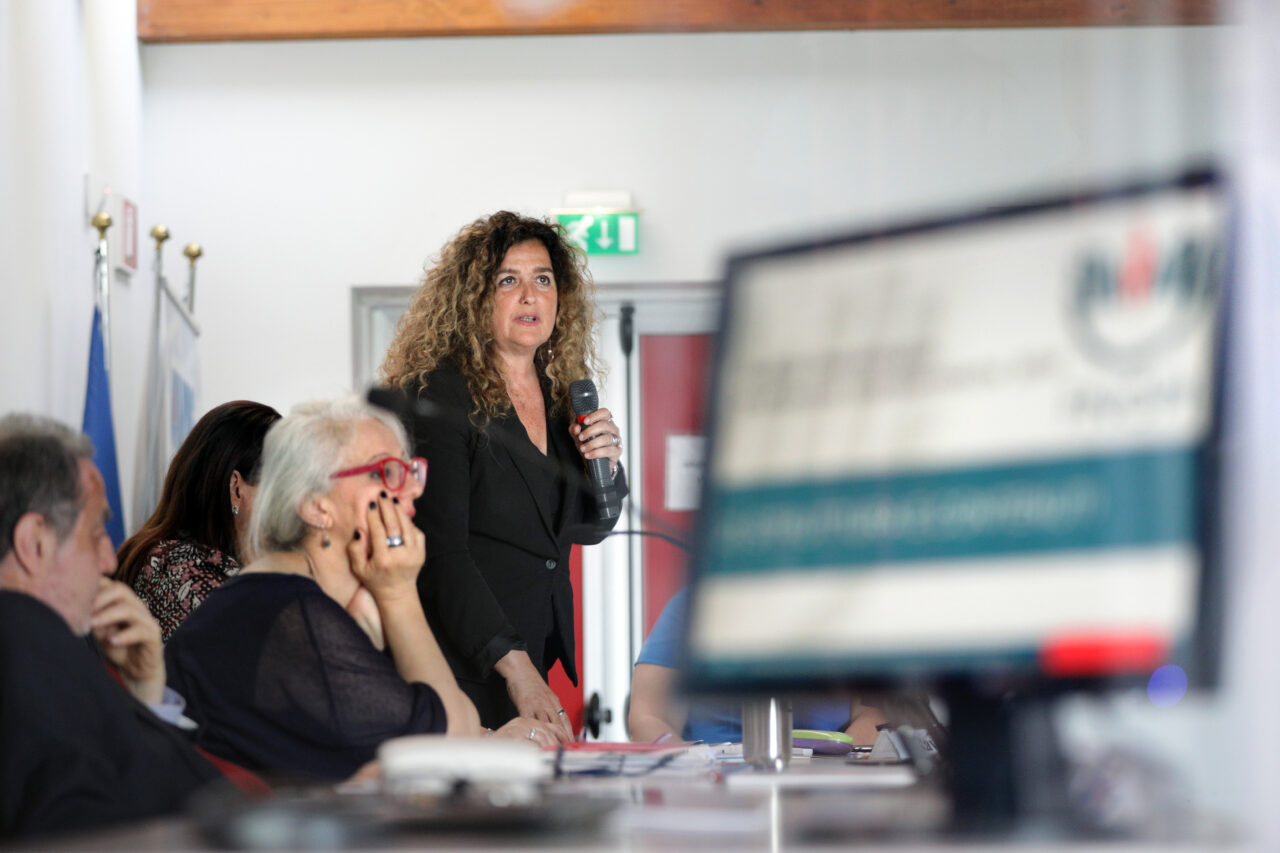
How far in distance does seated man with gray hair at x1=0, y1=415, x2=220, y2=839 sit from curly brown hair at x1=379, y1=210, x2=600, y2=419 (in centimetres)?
105

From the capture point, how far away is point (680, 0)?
4.43 metres

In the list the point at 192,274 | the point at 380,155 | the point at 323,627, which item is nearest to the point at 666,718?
the point at 323,627

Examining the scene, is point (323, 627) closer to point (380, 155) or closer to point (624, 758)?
point (624, 758)

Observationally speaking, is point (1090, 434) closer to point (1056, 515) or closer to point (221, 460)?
point (1056, 515)

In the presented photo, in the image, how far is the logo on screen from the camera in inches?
35.7

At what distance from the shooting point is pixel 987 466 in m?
0.93

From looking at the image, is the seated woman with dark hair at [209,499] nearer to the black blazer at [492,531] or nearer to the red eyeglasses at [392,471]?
the black blazer at [492,531]

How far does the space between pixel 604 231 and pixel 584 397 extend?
2081 millimetres

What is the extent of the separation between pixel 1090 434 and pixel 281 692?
41.7 inches

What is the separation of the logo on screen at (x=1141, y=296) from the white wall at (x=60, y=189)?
6.27ft

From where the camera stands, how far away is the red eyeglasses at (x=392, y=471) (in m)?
1.88

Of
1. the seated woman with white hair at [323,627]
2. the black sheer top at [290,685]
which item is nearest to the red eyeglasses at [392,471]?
the seated woman with white hair at [323,627]

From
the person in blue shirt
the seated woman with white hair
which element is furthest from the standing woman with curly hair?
the seated woman with white hair

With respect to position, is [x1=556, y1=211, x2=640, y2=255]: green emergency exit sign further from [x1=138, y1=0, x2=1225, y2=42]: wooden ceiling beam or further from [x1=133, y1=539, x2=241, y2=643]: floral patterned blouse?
[x1=133, y1=539, x2=241, y2=643]: floral patterned blouse
